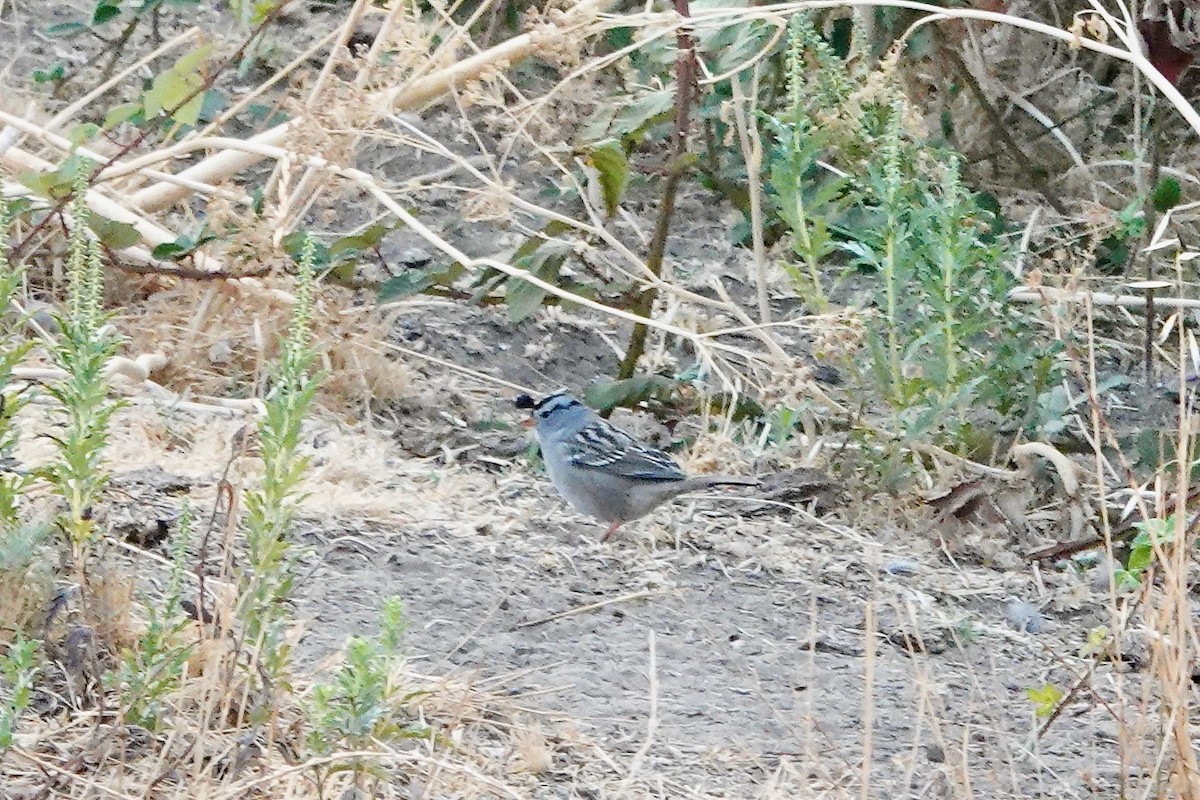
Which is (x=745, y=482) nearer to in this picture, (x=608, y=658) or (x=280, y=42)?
(x=608, y=658)

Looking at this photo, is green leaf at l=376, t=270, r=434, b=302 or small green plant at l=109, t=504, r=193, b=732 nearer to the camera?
small green plant at l=109, t=504, r=193, b=732

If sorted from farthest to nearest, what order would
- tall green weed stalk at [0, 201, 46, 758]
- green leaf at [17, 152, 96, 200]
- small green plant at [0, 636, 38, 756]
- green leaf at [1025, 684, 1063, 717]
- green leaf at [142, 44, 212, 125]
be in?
green leaf at [142, 44, 212, 125]
green leaf at [17, 152, 96, 200]
green leaf at [1025, 684, 1063, 717]
tall green weed stalk at [0, 201, 46, 758]
small green plant at [0, 636, 38, 756]

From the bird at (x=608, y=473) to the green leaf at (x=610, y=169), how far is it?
0.75 metres

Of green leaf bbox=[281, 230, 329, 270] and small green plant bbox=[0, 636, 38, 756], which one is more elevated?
small green plant bbox=[0, 636, 38, 756]

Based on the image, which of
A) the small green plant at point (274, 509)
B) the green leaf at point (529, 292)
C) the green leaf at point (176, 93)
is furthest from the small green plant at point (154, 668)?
the green leaf at point (176, 93)

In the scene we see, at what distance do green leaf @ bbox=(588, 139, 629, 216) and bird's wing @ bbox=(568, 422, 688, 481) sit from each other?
81 centimetres

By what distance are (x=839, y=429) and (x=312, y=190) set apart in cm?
184

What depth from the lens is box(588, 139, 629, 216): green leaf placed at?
5086 millimetres

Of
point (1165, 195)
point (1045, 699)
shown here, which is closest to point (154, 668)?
point (1045, 699)

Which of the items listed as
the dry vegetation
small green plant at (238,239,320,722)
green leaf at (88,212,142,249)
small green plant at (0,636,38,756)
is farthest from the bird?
small green plant at (0,636,38,756)

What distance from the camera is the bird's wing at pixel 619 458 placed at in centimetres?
467

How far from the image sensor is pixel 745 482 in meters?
4.72

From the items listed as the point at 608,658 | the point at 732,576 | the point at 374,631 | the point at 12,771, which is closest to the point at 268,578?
the point at 12,771

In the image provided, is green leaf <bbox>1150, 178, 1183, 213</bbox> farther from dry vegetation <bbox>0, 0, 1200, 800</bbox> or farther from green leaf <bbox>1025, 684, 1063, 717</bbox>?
green leaf <bbox>1025, 684, 1063, 717</bbox>
